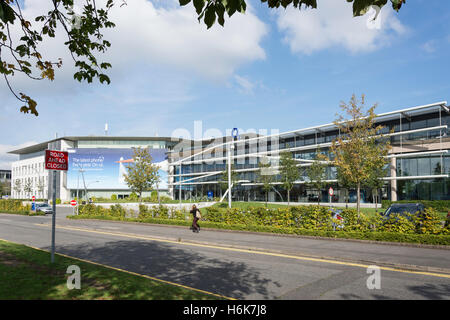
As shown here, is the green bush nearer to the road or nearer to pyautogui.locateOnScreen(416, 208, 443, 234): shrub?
the road

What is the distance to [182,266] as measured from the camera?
944cm

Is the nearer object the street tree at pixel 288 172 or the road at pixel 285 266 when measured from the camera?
the road at pixel 285 266

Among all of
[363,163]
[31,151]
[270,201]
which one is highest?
[31,151]

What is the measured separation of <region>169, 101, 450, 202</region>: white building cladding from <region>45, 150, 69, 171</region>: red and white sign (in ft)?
79.2

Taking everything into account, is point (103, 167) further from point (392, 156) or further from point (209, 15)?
point (209, 15)

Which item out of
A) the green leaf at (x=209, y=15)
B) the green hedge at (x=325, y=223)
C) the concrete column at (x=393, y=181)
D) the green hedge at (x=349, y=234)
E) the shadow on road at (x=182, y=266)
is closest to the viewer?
the green leaf at (x=209, y=15)

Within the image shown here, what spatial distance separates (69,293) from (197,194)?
232 feet

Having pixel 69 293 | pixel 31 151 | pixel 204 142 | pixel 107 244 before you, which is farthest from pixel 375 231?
pixel 31 151

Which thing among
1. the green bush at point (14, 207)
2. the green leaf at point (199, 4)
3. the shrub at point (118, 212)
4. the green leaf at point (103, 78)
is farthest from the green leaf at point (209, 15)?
the green bush at point (14, 207)

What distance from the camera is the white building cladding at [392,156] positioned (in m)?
41.2

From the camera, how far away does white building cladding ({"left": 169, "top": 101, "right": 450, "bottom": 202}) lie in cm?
4119

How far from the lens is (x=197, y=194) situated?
7606 cm

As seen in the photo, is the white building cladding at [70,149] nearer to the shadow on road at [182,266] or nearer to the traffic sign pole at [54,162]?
the shadow on road at [182,266]
